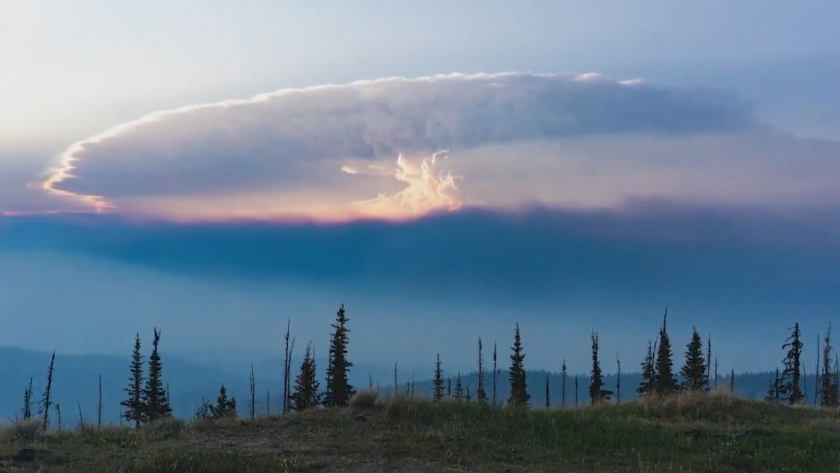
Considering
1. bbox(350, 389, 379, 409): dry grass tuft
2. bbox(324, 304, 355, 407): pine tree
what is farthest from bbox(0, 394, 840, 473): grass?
bbox(324, 304, 355, 407): pine tree

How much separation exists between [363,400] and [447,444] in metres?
4.31

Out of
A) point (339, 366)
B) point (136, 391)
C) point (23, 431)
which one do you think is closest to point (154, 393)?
point (136, 391)

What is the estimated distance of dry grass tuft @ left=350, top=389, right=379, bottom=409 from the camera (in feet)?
62.2

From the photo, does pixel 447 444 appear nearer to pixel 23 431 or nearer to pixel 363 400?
pixel 363 400

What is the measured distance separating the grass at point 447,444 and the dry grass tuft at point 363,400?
0.05 meters

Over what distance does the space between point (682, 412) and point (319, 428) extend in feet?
33.7

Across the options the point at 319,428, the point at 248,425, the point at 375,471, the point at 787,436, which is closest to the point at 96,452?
the point at 248,425

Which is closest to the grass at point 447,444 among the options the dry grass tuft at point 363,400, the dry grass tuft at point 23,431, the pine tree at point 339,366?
the dry grass tuft at point 363,400

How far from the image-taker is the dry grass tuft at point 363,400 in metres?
19.0

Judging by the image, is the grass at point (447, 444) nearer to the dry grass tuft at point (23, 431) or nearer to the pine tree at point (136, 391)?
the dry grass tuft at point (23, 431)

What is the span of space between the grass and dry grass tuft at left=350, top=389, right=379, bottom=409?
0.05 metres

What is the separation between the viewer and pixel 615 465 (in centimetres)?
1422

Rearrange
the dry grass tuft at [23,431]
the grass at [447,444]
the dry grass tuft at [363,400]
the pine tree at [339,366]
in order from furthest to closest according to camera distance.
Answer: the pine tree at [339,366] < the dry grass tuft at [363,400] < the dry grass tuft at [23,431] < the grass at [447,444]

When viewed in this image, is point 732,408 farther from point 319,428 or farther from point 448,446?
point 319,428
